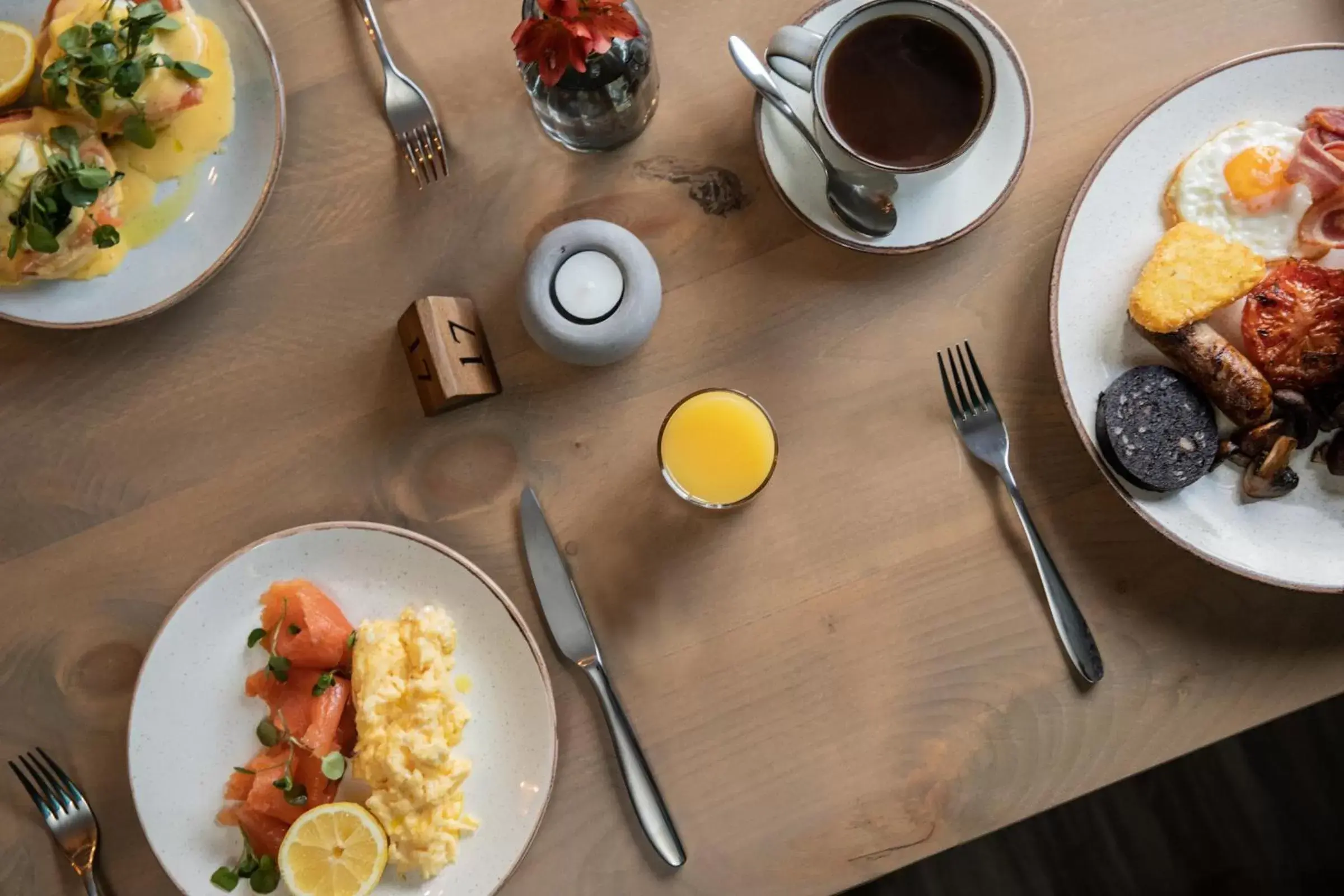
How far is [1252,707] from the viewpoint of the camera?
1.30 m

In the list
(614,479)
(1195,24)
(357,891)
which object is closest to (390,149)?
(614,479)

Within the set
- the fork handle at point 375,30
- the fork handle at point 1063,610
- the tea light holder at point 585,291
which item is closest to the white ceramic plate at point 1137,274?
the fork handle at point 1063,610

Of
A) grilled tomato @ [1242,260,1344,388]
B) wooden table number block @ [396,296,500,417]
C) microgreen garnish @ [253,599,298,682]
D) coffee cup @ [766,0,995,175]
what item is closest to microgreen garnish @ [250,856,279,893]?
microgreen garnish @ [253,599,298,682]

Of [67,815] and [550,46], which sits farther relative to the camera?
[67,815]

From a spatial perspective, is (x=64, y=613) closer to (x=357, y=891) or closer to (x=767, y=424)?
(x=357, y=891)

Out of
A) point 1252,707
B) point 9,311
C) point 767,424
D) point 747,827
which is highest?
point 9,311

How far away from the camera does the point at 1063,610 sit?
131cm

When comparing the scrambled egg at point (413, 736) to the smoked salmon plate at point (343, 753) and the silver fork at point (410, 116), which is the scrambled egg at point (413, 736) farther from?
the silver fork at point (410, 116)

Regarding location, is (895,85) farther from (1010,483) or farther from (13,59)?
(13,59)

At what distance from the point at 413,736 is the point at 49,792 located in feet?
1.80

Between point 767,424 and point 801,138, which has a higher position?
point 801,138

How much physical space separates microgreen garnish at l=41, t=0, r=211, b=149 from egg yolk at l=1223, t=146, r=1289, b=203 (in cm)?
137

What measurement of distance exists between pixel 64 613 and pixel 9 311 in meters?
0.43

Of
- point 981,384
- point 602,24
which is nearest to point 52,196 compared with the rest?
point 602,24
